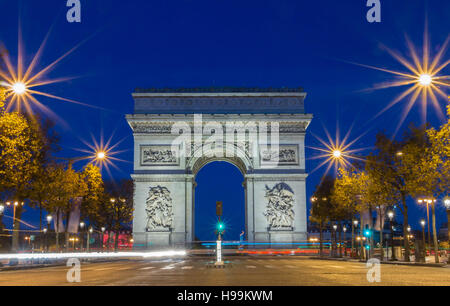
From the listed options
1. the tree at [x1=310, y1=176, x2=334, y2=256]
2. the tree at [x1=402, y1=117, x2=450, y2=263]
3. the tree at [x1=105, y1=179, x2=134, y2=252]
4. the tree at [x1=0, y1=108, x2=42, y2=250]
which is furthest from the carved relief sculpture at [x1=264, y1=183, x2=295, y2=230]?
the tree at [x1=0, y1=108, x2=42, y2=250]

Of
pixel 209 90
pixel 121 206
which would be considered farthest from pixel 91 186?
pixel 209 90

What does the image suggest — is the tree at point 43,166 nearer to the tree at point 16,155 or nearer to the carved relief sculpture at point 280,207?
the tree at point 16,155

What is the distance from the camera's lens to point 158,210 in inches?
2109

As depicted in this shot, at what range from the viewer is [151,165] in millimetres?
54594

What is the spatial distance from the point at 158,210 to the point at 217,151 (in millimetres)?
9042

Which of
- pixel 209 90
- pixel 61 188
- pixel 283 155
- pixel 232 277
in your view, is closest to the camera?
pixel 232 277

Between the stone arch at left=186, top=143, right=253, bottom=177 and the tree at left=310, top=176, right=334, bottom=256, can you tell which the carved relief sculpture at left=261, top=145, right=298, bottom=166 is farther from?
the tree at left=310, top=176, right=334, bottom=256

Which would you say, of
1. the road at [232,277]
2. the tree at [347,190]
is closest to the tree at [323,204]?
the tree at [347,190]

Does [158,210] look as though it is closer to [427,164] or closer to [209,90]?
[209,90]

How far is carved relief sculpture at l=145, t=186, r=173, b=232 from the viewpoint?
53281 mm

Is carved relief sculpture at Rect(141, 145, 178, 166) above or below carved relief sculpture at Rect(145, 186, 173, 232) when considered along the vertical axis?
above
